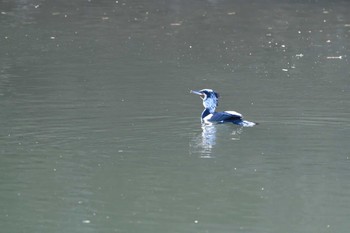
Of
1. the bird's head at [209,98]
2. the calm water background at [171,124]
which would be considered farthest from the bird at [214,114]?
the calm water background at [171,124]

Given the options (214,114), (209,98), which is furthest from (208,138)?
(209,98)

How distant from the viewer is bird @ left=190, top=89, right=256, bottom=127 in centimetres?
1244

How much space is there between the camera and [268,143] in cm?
1147

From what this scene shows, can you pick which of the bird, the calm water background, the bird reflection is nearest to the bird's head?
the bird

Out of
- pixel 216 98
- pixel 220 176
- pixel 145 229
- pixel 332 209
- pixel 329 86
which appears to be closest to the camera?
pixel 145 229

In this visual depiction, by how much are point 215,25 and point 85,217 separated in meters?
12.5

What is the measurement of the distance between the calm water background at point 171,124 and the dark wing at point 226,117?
0.14 m

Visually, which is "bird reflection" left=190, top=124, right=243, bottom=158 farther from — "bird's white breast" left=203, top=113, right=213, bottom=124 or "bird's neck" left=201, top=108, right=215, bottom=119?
"bird's neck" left=201, top=108, right=215, bottom=119

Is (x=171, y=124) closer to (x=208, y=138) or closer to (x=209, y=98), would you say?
(x=208, y=138)

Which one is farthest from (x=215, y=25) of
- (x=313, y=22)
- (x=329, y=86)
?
(x=329, y=86)

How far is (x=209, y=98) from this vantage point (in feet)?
43.7

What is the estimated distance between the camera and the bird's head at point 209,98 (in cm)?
1317

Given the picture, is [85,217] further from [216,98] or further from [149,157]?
[216,98]

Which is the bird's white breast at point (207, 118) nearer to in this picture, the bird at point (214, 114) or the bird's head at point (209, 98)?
the bird at point (214, 114)
